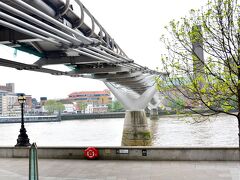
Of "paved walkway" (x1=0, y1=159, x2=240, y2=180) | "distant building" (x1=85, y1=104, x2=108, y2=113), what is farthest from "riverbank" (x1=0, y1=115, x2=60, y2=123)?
"paved walkway" (x1=0, y1=159, x2=240, y2=180)

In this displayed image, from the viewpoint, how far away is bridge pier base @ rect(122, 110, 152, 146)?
33656 mm

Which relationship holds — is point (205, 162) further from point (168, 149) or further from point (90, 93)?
point (90, 93)

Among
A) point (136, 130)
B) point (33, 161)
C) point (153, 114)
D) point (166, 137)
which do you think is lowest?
point (166, 137)

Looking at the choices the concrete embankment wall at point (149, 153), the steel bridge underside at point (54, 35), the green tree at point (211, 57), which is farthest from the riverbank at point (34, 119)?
the green tree at point (211, 57)

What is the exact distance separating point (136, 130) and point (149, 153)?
27837 millimetres

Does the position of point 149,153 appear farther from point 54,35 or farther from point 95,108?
point 95,108

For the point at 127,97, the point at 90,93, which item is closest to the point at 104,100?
the point at 90,93

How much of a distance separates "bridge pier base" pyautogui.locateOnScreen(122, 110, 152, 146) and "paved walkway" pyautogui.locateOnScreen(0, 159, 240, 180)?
24.1 m

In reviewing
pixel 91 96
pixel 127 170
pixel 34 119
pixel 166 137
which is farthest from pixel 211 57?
pixel 91 96

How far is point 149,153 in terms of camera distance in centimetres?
855

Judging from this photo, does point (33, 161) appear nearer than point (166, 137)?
Yes

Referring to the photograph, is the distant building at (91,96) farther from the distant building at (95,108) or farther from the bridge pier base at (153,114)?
the bridge pier base at (153,114)

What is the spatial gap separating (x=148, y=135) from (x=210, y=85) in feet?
94.6

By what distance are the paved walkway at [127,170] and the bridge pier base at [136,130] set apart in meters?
24.1
